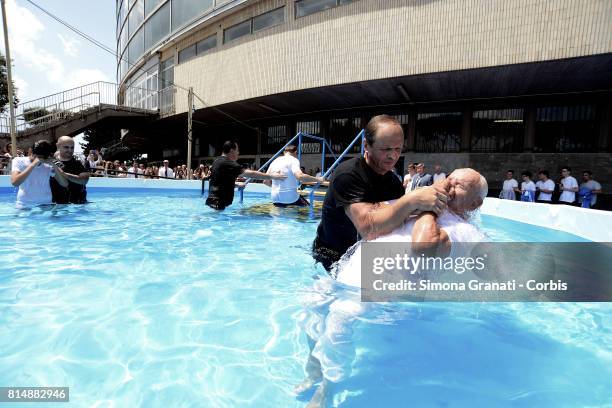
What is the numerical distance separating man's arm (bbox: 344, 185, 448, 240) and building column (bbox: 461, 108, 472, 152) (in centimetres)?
1507

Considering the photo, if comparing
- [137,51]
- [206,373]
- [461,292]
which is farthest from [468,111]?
[137,51]

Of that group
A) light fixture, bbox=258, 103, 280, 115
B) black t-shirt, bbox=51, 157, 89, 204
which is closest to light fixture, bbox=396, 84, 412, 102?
light fixture, bbox=258, 103, 280, 115

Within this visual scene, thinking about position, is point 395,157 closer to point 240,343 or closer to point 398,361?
point 398,361

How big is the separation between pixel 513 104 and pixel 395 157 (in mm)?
15385

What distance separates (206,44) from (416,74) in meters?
12.2

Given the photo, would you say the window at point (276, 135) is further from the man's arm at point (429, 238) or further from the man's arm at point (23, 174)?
the man's arm at point (429, 238)

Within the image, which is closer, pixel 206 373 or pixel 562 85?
pixel 206 373

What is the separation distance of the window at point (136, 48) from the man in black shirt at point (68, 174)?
20940mm

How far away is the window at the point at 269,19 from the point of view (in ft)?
51.1

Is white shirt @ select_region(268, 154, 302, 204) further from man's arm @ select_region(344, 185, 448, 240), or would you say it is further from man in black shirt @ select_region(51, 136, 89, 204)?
man's arm @ select_region(344, 185, 448, 240)

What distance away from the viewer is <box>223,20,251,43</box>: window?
1690 centimetres

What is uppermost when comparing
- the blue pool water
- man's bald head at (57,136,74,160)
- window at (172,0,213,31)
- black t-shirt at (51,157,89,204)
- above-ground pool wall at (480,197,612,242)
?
window at (172,0,213,31)

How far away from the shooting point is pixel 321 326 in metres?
2.04

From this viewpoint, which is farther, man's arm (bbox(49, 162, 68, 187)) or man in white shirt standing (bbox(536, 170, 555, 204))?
man in white shirt standing (bbox(536, 170, 555, 204))
